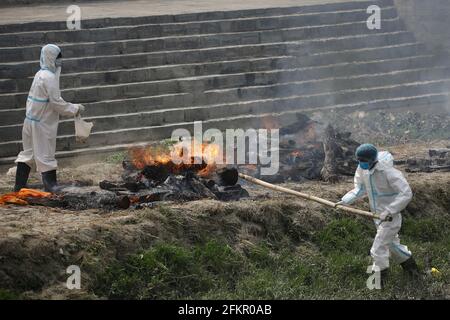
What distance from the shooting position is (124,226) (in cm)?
1108

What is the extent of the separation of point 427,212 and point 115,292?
5677 millimetres

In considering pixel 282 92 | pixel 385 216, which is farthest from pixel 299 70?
pixel 385 216

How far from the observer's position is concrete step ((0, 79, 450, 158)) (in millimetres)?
16125

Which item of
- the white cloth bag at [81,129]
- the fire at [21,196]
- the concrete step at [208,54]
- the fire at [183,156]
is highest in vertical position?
the concrete step at [208,54]

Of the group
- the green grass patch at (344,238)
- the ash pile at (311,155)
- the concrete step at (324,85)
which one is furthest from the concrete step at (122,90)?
the green grass patch at (344,238)

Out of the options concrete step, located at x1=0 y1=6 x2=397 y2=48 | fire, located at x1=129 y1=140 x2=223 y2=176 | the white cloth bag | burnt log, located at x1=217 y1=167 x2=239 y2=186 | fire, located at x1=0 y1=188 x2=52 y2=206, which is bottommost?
fire, located at x1=0 y1=188 x2=52 y2=206

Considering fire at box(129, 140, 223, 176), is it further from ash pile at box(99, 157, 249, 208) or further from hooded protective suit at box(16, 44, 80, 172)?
hooded protective suit at box(16, 44, 80, 172)

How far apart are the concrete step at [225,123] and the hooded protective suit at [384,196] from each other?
649 centimetres

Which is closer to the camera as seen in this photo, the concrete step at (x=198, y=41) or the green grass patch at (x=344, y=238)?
the green grass patch at (x=344, y=238)

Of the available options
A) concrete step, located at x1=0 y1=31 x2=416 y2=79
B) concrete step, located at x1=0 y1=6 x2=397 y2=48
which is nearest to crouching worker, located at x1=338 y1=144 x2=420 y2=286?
concrete step, located at x1=0 y1=31 x2=416 y2=79

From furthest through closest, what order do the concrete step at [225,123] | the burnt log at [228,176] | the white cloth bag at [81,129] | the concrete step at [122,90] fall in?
1. the concrete step at [122,90]
2. the concrete step at [225,123]
3. the white cloth bag at [81,129]
4. the burnt log at [228,176]

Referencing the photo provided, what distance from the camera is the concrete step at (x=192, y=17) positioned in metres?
17.7

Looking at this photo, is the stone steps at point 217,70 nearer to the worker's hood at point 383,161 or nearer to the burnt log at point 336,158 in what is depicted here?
the burnt log at point 336,158

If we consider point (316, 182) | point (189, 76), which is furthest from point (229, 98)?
point (316, 182)
